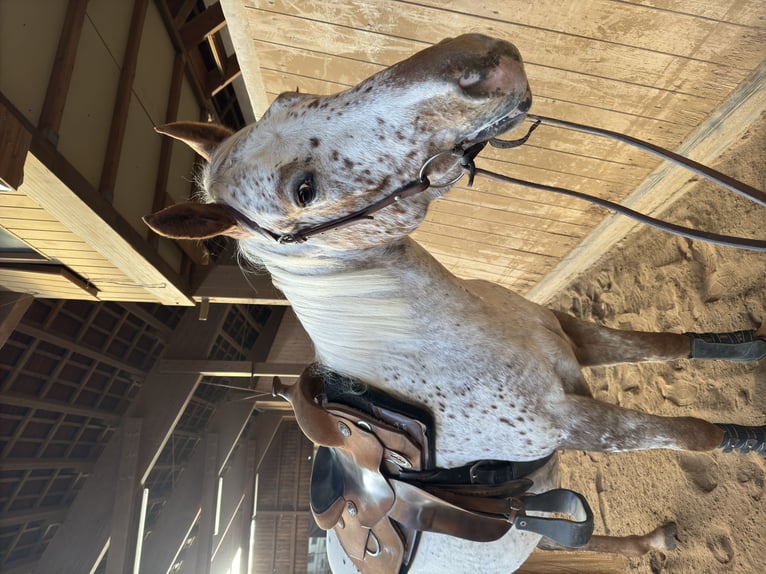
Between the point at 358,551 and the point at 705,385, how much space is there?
133 cm

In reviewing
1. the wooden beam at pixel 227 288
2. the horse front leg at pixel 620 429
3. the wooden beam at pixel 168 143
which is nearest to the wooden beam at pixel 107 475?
the wooden beam at pixel 227 288

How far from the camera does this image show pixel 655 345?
1.48 m

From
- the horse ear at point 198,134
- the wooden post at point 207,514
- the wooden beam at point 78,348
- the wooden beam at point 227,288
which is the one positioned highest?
the horse ear at point 198,134

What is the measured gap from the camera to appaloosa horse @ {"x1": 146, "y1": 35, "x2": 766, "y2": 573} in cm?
87

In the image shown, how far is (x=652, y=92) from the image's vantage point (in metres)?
1.62

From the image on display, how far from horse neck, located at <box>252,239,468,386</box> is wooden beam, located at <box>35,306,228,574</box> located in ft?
9.56

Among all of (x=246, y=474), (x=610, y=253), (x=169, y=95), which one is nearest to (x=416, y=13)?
(x=610, y=253)

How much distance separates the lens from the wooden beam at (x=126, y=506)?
10.3ft

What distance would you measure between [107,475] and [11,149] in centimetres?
295

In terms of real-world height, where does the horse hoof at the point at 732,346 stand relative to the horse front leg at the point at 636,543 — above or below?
above

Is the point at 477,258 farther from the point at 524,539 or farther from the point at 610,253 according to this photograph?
the point at 524,539

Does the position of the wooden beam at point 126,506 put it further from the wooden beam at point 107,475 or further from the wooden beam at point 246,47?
the wooden beam at point 246,47

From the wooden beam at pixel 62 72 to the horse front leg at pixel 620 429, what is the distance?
1.74m

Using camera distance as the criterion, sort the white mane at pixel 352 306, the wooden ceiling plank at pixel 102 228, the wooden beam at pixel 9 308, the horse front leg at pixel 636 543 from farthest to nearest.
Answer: the wooden beam at pixel 9 308
the horse front leg at pixel 636 543
the wooden ceiling plank at pixel 102 228
the white mane at pixel 352 306
